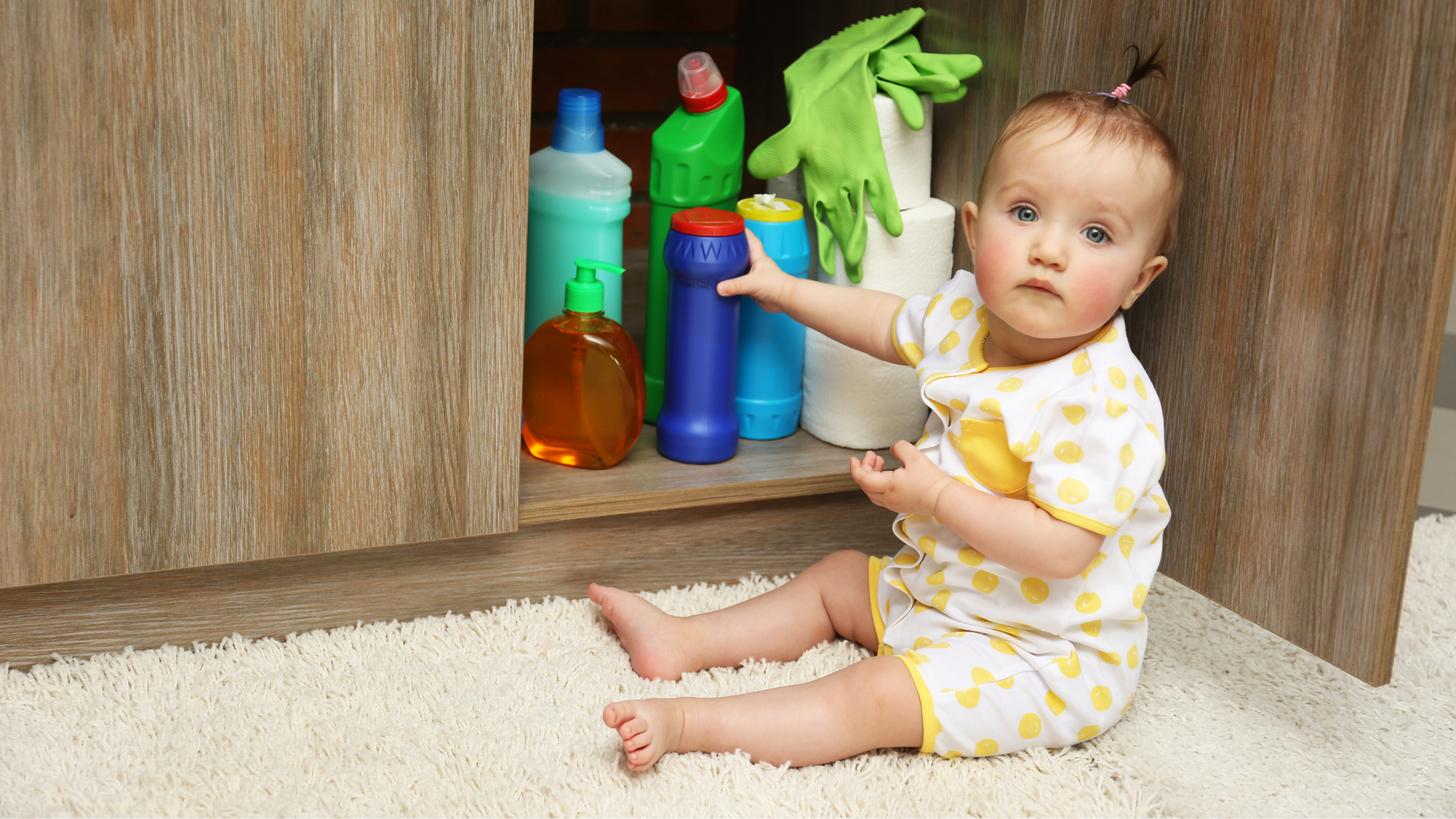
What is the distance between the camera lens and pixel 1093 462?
0.75m

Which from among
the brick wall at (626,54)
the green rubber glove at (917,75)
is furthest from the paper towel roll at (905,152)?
the brick wall at (626,54)

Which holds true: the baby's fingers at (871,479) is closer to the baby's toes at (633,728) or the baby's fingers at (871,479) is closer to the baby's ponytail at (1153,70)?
the baby's toes at (633,728)

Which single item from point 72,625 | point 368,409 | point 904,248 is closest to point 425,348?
point 368,409

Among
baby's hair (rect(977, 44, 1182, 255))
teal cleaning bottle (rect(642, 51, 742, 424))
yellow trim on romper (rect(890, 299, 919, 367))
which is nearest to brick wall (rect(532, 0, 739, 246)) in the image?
teal cleaning bottle (rect(642, 51, 742, 424))

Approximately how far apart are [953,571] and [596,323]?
0.34 metres

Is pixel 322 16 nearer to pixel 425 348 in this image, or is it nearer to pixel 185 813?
pixel 425 348

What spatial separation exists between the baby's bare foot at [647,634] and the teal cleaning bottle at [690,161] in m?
0.23

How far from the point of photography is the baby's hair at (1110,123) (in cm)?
76

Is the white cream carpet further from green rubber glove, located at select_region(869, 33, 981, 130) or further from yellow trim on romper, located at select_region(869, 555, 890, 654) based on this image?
green rubber glove, located at select_region(869, 33, 981, 130)

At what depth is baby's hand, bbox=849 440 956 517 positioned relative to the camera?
776mm

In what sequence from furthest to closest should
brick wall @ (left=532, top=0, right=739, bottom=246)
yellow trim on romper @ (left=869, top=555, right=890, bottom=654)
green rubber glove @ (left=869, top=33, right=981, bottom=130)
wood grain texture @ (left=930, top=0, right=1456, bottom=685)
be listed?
1. brick wall @ (left=532, top=0, right=739, bottom=246)
2. green rubber glove @ (left=869, top=33, right=981, bottom=130)
3. yellow trim on romper @ (left=869, top=555, right=890, bottom=654)
4. wood grain texture @ (left=930, top=0, right=1456, bottom=685)

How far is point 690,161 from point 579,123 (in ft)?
0.34

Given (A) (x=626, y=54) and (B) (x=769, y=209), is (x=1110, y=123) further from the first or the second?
(A) (x=626, y=54)

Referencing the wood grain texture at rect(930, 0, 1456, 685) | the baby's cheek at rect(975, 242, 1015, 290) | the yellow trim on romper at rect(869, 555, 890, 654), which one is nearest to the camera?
the wood grain texture at rect(930, 0, 1456, 685)
